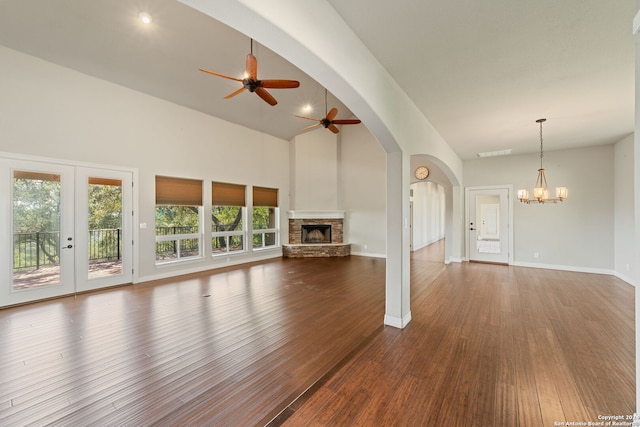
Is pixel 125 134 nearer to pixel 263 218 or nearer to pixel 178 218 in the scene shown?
pixel 178 218

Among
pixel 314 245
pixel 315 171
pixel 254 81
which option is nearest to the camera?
pixel 254 81

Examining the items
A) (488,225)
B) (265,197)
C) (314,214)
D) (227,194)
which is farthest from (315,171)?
(488,225)

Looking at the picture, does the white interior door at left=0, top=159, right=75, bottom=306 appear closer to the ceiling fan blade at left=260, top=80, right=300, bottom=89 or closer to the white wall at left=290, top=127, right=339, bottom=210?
the ceiling fan blade at left=260, top=80, right=300, bottom=89

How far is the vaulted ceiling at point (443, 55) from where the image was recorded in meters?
2.16

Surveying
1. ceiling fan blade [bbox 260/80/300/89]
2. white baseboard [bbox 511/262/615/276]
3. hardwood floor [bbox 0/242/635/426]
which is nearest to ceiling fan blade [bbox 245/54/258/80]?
ceiling fan blade [bbox 260/80/300/89]

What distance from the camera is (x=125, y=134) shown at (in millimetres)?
5078

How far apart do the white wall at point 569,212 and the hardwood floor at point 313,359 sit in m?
1.99

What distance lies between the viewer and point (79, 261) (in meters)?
4.58

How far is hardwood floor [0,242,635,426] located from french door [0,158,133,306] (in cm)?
47

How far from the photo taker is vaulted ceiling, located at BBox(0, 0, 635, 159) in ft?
7.10

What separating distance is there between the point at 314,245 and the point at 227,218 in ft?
9.45

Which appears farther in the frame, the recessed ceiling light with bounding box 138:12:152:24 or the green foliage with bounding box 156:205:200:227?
the green foliage with bounding box 156:205:200:227

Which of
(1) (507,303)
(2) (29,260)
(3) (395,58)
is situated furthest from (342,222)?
(2) (29,260)

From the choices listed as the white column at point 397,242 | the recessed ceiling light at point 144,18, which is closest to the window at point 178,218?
the recessed ceiling light at point 144,18
